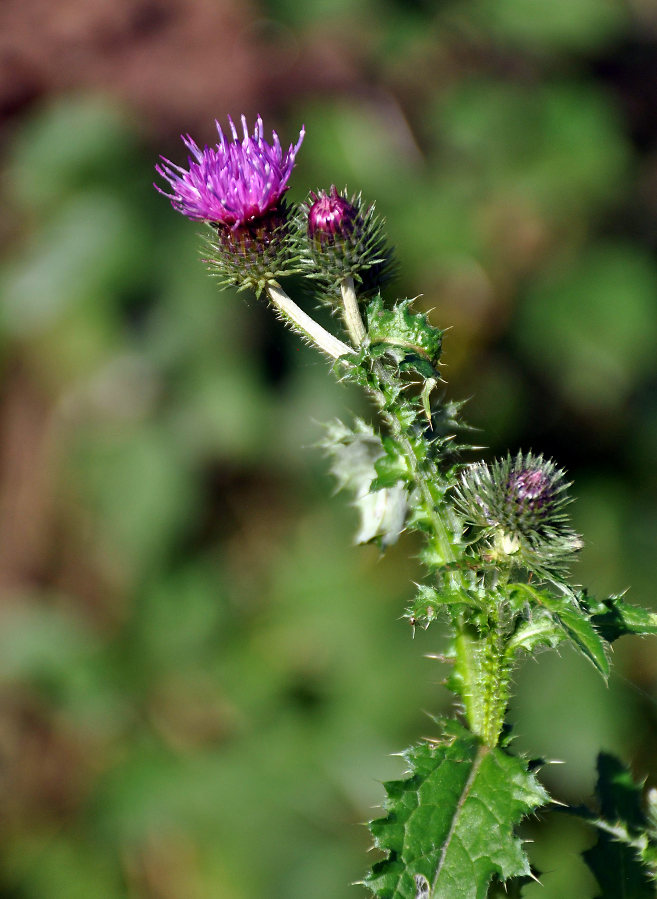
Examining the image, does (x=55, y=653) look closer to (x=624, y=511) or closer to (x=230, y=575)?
(x=230, y=575)

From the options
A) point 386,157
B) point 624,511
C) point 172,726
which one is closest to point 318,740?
point 172,726

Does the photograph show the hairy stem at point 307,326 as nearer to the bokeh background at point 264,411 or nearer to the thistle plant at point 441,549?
the thistle plant at point 441,549

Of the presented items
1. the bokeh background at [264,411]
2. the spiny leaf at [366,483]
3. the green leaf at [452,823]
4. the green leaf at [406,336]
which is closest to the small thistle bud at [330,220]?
the green leaf at [406,336]

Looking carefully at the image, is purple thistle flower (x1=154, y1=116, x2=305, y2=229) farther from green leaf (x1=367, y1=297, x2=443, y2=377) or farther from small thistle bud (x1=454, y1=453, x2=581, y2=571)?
small thistle bud (x1=454, y1=453, x2=581, y2=571)

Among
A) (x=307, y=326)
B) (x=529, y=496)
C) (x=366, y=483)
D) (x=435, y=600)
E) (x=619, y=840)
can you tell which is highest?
(x=307, y=326)

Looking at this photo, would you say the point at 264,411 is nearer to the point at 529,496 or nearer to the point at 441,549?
the point at 529,496

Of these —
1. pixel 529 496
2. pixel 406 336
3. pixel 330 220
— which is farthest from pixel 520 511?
pixel 330 220

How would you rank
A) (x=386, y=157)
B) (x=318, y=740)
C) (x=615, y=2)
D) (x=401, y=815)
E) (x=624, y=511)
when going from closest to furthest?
1. (x=401, y=815)
2. (x=318, y=740)
3. (x=624, y=511)
4. (x=386, y=157)
5. (x=615, y=2)
